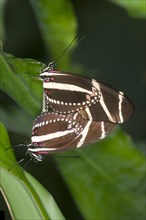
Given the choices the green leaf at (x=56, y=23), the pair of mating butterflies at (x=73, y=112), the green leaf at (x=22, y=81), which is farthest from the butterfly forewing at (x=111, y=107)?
the green leaf at (x=56, y=23)

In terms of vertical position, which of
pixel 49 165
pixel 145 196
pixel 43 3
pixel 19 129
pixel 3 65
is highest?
pixel 43 3

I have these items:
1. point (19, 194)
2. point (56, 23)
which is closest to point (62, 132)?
point (19, 194)

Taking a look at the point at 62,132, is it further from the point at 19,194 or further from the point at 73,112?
the point at 19,194

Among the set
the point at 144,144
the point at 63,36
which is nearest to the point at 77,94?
the point at 63,36

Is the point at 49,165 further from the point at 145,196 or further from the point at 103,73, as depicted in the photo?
the point at 103,73

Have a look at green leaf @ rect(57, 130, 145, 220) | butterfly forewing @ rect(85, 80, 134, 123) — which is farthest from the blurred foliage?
butterfly forewing @ rect(85, 80, 134, 123)

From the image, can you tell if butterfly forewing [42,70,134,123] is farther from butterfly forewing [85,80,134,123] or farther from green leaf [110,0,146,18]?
green leaf [110,0,146,18]
